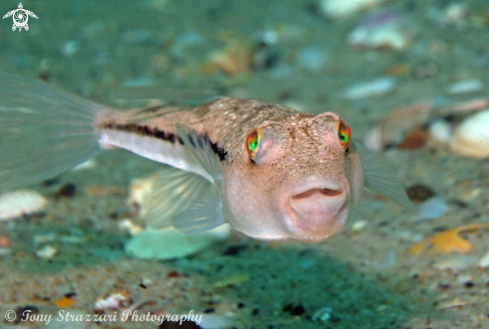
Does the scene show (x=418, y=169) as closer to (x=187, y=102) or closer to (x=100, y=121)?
(x=187, y=102)

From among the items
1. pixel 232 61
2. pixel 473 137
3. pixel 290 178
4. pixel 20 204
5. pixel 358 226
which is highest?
pixel 232 61

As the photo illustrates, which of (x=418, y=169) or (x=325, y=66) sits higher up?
(x=325, y=66)

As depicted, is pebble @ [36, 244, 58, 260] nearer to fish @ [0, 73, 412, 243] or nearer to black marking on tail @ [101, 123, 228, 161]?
fish @ [0, 73, 412, 243]

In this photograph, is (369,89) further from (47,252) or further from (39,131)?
Result: (47,252)

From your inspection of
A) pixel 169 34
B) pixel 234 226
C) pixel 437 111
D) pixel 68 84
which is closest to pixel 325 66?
pixel 437 111

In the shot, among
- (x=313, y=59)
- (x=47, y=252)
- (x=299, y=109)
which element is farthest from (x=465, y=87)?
(x=47, y=252)

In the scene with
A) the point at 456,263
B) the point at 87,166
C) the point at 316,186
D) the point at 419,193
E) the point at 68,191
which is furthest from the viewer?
the point at 87,166

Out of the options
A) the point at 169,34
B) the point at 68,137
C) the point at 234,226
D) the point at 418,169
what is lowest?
the point at 234,226
